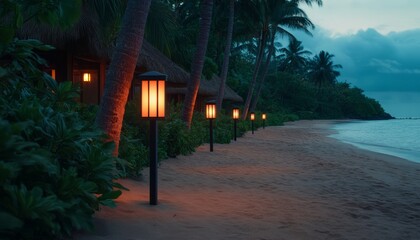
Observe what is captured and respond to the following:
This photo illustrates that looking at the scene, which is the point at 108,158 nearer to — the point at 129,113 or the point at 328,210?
the point at 328,210

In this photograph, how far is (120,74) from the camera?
586cm

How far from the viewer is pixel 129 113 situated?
827 centimetres

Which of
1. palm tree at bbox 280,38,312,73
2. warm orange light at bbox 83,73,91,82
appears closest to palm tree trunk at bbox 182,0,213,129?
warm orange light at bbox 83,73,91,82

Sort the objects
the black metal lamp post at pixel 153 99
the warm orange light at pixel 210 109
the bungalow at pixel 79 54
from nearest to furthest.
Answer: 1. the black metal lamp post at pixel 153 99
2. the bungalow at pixel 79 54
3. the warm orange light at pixel 210 109

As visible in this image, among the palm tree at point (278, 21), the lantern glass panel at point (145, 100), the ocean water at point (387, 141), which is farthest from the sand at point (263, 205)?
the palm tree at point (278, 21)

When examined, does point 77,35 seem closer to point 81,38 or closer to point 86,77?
point 81,38

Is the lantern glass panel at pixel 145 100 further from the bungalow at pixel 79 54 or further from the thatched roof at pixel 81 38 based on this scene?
the bungalow at pixel 79 54

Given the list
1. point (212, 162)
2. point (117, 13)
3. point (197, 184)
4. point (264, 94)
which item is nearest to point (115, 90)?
point (197, 184)

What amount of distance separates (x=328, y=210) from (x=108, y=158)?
2.97 metres

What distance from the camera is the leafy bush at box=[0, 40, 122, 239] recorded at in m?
2.50

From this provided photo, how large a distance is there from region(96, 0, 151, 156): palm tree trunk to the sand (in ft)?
2.86

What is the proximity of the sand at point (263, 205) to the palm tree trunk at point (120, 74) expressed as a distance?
0.87m

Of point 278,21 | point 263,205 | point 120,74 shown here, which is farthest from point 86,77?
point 278,21

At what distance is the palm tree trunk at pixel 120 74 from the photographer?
5844 mm
